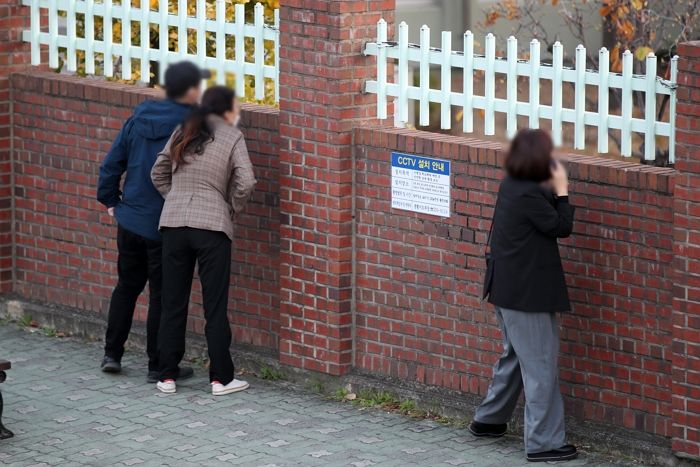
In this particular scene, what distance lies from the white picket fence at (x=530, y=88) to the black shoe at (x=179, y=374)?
1.88 m

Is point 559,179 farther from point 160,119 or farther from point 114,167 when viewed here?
point 114,167

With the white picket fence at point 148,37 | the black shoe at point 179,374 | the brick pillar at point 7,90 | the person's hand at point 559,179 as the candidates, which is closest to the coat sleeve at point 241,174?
the white picket fence at point 148,37

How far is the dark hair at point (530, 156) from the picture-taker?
6719mm

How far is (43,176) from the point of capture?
Answer: 9.99m

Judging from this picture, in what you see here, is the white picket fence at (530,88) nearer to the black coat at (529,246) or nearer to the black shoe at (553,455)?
the black coat at (529,246)

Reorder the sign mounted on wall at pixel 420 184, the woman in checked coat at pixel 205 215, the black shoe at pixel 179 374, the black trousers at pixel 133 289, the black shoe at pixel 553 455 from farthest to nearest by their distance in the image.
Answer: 1. the black shoe at pixel 179 374
2. the black trousers at pixel 133 289
3. the woman in checked coat at pixel 205 215
4. the sign mounted on wall at pixel 420 184
5. the black shoe at pixel 553 455

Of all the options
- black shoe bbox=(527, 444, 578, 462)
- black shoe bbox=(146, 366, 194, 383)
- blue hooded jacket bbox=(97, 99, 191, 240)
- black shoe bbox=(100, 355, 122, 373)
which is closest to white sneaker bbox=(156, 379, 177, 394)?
black shoe bbox=(146, 366, 194, 383)

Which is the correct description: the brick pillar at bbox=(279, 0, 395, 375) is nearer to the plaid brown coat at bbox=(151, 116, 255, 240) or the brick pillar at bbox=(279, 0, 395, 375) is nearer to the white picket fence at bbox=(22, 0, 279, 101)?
the white picket fence at bbox=(22, 0, 279, 101)

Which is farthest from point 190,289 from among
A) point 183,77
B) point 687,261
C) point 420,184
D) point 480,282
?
point 687,261

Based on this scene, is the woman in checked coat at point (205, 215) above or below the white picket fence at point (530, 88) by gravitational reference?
below

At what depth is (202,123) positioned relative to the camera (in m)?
7.99

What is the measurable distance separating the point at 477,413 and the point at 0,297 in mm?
4190

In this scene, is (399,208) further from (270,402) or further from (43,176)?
(43,176)

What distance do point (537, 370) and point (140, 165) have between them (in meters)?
2.69
